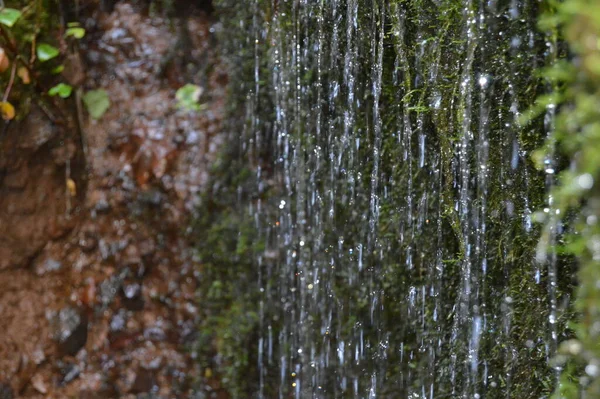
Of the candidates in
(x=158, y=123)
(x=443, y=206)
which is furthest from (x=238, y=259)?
(x=443, y=206)

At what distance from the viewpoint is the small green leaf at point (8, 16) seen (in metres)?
2.21

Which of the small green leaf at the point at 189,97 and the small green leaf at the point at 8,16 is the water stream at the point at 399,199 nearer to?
the small green leaf at the point at 189,97

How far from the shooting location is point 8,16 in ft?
7.32

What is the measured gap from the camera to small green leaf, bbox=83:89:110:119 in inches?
102

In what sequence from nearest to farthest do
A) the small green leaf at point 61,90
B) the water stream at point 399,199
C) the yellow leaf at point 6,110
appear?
1. the water stream at point 399,199
2. the yellow leaf at point 6,110
3. the small green leaf at point 61,90

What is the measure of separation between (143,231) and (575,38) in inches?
80.3

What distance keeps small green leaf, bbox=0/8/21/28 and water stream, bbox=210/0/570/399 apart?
93 cm

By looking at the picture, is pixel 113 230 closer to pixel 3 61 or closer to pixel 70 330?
pixel 70 330

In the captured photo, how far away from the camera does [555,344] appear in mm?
1228

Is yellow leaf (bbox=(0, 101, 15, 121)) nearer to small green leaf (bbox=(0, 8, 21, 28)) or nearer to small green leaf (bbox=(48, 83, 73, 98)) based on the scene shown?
small green leaf (bbox=(48, 83, 73, 98))

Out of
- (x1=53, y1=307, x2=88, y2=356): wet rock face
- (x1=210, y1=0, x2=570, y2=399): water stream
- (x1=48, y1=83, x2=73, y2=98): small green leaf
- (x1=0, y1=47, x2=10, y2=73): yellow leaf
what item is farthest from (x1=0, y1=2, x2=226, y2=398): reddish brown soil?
(x1=210, y1=0, x2=570, y2=399): water stream

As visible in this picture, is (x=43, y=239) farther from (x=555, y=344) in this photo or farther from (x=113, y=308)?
(x=555, y=344)

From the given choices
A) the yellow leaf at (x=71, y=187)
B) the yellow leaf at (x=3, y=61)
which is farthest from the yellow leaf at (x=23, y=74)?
the yellow leaf at (x=71, y=187)

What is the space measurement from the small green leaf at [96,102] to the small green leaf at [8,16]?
1.49ft
